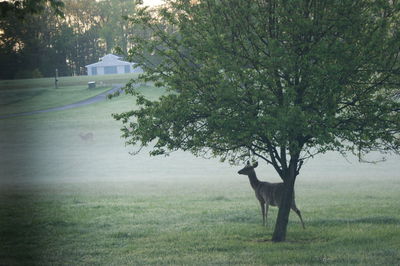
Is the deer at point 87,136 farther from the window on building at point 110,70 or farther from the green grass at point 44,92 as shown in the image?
the window on building at point 110,70

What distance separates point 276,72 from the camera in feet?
33.0

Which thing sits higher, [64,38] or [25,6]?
[64,38]

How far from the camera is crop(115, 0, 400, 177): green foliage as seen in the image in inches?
377

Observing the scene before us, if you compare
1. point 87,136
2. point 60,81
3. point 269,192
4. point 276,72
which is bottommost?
→ point 269,192

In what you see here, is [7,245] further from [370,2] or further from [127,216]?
[370,2]

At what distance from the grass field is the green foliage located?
2.19 m

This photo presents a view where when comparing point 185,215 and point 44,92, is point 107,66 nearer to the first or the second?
point 44,92

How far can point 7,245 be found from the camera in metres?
12.5

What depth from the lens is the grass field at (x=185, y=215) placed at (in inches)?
421

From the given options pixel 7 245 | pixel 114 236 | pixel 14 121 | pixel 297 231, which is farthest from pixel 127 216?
pixel 14 121

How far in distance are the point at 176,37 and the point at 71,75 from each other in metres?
42.4

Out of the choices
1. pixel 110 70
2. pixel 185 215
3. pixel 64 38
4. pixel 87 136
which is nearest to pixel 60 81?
pixel 64 38

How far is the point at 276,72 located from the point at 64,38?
124 ft

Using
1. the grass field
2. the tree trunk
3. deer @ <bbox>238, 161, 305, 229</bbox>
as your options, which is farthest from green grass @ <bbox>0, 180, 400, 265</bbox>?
deer @ <bbox>238, 161, 305, 229</bbox>
